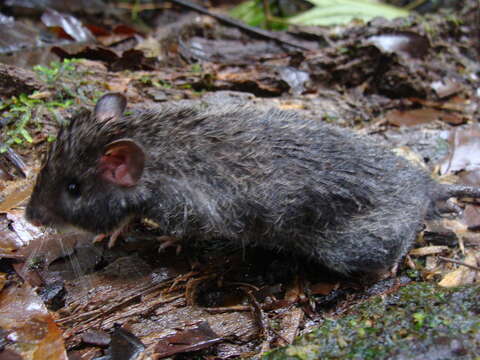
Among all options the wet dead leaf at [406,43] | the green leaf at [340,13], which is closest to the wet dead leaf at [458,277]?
the wet dead leaf at [406,43]

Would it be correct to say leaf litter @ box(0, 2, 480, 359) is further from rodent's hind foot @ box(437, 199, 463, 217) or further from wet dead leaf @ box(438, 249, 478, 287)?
rodent's hind foot @ box(437, 199, 463, 217)

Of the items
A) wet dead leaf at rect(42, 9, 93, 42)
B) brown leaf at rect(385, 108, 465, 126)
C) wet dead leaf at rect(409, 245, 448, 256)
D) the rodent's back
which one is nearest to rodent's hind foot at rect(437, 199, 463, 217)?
wet dead leaf at rect(409, 245, 448, 256)

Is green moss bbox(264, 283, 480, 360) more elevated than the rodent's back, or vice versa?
the rodent's back

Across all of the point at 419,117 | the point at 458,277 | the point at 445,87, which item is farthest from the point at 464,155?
the point at 458,277

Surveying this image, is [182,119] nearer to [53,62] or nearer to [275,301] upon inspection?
[275,301]

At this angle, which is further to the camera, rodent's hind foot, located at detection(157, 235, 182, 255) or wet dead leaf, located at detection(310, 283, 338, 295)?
rodent's hind foot, located at detection(157, 235, 182, 255)

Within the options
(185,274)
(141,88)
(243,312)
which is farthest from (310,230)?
(141,88)

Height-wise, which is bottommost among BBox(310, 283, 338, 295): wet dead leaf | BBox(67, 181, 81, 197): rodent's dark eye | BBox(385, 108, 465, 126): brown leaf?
BBox(310, 283, 338, 295): wet dead leaf
